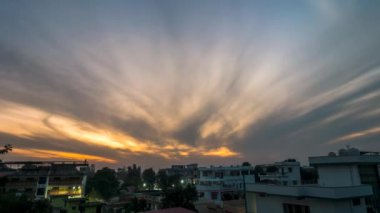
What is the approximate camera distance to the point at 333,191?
65.3ft

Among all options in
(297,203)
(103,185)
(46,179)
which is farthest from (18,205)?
(103,185)

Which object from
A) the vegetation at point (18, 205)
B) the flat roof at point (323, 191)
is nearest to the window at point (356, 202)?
the flat roof at point (323, 191)

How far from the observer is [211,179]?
198ft

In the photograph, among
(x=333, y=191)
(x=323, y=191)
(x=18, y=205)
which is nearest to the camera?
(x=18, y=205)

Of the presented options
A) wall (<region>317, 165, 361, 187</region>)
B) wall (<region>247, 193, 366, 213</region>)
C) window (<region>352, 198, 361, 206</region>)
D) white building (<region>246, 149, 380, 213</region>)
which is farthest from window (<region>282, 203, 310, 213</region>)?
wall (<region>317, 165, 361, 187</region>)

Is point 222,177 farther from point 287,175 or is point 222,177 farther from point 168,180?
point 168,180

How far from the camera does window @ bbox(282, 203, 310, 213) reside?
22672 millimetres

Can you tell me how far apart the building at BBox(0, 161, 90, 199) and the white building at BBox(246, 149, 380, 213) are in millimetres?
42365

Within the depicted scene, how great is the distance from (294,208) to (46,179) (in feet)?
169

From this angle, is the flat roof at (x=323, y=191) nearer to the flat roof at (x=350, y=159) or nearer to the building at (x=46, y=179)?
the flat roof at (x=350, y=159)

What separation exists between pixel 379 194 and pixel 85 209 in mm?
37739

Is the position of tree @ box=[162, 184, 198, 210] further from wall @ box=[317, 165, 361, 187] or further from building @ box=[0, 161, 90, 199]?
building @ box=[0, 161, 90, 199]

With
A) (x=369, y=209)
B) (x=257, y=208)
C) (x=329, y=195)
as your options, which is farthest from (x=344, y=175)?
(x=257, y=208)

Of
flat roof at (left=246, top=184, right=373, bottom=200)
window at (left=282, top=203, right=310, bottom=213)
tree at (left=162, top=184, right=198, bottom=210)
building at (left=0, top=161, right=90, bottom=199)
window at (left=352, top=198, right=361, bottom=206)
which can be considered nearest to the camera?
flat roof at (left=246, top=184, right=373, bottom=200)
